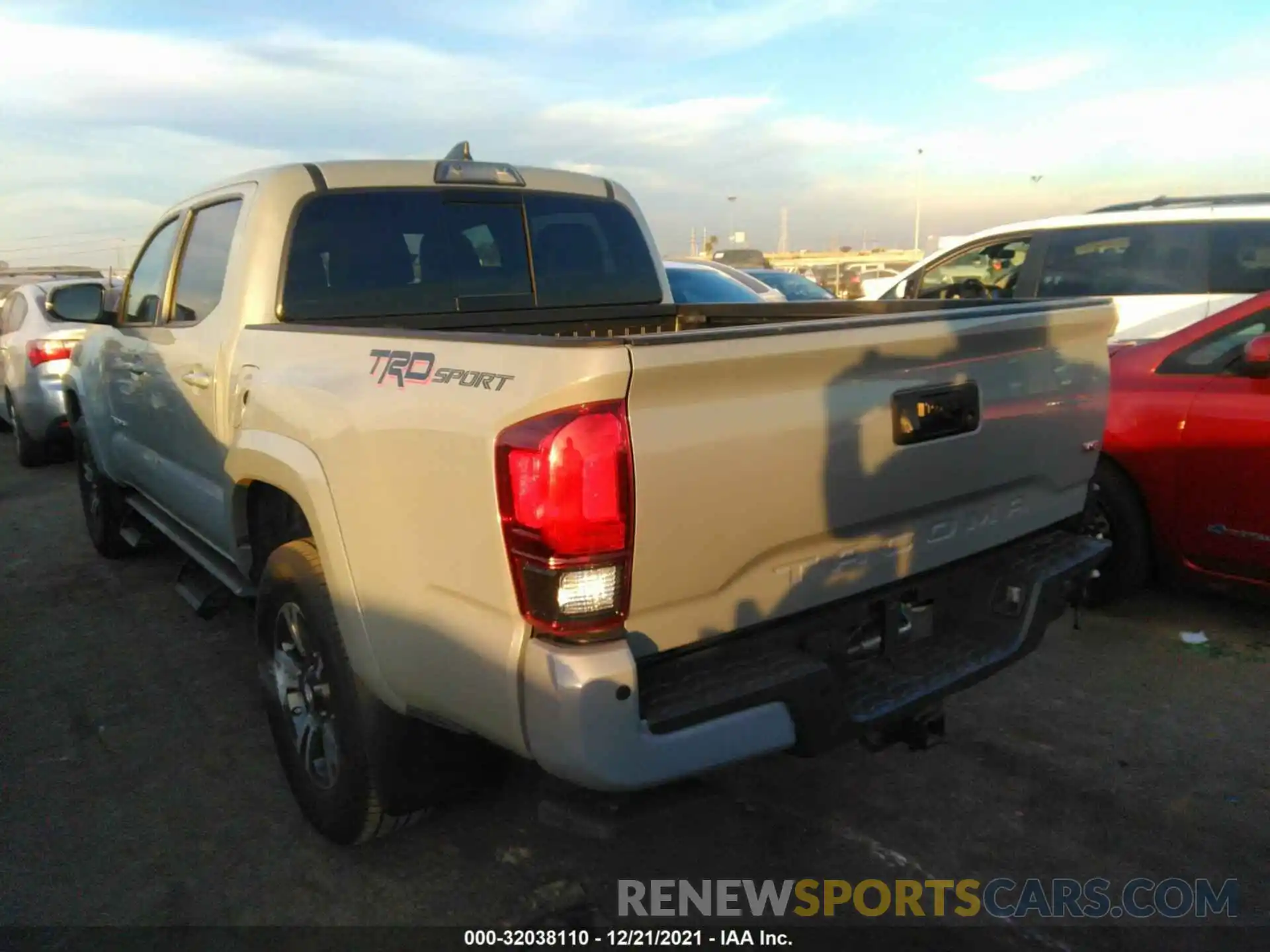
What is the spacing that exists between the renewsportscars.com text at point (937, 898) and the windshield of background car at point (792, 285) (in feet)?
35.7

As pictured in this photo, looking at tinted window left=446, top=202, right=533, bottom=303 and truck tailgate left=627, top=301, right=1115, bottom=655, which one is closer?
truck tailgate left=627, top=301, right=1115, bottom=655

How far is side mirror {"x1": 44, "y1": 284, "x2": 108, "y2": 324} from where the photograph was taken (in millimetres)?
4938

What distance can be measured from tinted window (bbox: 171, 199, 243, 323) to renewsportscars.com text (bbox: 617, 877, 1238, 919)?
2.67 m

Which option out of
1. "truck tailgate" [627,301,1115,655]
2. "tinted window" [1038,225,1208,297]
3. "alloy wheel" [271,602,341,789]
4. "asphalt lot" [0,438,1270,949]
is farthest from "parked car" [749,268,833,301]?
"alloy wheel" [271,602,341,789]

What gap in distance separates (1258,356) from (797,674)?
2921 mm

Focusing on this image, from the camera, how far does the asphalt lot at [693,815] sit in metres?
2.76

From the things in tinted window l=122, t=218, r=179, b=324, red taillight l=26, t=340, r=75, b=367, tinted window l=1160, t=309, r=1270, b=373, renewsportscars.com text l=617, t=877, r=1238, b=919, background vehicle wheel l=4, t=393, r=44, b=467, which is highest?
tinted window l=122, t=218, r=179, b=324

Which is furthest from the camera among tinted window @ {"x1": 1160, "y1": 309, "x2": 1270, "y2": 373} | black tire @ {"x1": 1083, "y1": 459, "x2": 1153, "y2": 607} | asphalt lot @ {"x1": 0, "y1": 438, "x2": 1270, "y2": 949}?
black tire @ {"x1": 1083, "y1": 459, "x2": 1153, "y2": 607}

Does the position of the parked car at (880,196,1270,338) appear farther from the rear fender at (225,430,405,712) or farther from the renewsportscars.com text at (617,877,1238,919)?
the rear fender at (225,430,405,712)

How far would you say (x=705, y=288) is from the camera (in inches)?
432

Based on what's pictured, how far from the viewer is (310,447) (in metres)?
2.73

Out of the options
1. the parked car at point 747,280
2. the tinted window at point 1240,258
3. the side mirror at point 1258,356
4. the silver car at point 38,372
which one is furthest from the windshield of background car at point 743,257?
the side mirror at point 1258,356

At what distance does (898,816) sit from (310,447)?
82.9 inches

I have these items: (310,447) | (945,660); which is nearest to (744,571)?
(945,660)
